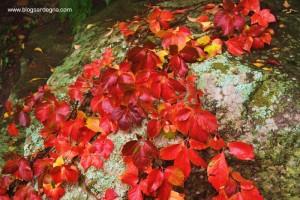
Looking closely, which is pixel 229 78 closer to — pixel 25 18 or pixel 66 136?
pixel 66 136

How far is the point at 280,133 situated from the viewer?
217cm

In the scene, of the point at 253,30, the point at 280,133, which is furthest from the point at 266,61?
the point at 280,133

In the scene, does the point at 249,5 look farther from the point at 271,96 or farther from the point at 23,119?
the point at 23,119

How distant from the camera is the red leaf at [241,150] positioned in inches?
82.2

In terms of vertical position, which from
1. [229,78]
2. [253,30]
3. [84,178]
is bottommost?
[84,178]

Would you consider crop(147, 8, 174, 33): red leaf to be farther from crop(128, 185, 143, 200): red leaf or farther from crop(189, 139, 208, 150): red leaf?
crop(128, 185, 143, 200): red leaf

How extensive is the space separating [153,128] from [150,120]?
0.37 feet

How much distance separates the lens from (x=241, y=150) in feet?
6.93

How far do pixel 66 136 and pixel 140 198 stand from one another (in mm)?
776

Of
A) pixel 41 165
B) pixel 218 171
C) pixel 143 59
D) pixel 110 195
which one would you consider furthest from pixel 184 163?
pixel 41 165

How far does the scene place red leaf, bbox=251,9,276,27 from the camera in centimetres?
265

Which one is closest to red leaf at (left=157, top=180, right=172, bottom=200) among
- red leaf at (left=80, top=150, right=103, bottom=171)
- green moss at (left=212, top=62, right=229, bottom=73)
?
red leaf at (left=80, top=150, right=103, bottom=171)

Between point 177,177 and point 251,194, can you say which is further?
point 177,177

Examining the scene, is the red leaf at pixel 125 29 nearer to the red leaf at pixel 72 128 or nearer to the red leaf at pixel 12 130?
the red leaf at pixel 72 128
